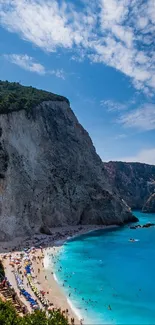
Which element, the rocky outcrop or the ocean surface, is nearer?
the ocean surface

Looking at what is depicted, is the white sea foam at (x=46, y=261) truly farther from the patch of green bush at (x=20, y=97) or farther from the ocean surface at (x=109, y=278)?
the patch of green bush at (x=20, y=97)

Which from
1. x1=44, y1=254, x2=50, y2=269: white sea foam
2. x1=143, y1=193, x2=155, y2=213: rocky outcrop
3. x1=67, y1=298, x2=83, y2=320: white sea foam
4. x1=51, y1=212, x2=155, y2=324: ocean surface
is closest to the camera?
x1=67, y1=298, x2=83, y2=320: white sea foam

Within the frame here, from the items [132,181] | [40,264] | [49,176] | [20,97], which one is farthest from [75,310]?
[132,181]

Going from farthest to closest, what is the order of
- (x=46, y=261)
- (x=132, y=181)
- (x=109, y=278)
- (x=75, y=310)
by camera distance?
1. (x=132, y=181)
2. (x=46, y=261)
3. (x=109, y=278)
4. (x=75, y=310)

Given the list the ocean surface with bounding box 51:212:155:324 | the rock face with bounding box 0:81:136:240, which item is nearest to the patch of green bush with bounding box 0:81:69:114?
the rock face with bounding box 0:81:136:240

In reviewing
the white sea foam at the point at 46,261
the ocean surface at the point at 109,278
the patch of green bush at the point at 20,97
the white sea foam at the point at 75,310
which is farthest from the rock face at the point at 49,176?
the white sea foam at the point at 75,310

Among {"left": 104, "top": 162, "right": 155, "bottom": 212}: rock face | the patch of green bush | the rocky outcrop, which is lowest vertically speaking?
the rocky outcrop

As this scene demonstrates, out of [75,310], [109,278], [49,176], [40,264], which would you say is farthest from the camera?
[49,176]

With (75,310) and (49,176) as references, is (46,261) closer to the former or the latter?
(75,310)

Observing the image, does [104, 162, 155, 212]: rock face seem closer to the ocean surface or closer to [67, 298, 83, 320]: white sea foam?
the ocean surface
